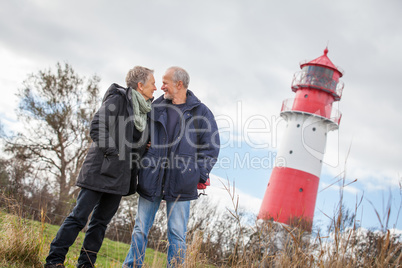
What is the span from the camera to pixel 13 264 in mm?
2920

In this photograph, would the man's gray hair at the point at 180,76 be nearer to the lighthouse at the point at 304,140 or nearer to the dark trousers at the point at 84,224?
the dark trousers at the point at 84,224

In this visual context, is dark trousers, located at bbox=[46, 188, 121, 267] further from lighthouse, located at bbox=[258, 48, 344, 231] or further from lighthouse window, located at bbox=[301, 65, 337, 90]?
lighthouse window, located at bbox=[301, 65, 337, 90]

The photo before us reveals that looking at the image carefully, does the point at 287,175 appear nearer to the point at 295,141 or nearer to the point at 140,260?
the point at 295,141

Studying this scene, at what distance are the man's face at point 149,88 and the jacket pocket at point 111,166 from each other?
654 mm

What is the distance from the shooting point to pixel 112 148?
3053 millimetres

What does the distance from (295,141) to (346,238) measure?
13523 millimetres

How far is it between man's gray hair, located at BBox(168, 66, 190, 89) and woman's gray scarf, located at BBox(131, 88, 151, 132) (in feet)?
1.35

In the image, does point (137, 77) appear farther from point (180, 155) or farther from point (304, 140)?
point (304, 140)

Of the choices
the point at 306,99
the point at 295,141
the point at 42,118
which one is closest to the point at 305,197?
the point at 295,141

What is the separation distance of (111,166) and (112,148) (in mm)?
146

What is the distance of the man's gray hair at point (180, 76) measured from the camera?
3.58 metres

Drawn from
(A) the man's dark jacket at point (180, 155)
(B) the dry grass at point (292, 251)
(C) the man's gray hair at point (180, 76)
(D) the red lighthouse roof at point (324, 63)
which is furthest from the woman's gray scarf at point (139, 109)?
(D) the red lighthouse roof at point (324, 63)

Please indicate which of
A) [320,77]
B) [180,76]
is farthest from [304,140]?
[180,76]

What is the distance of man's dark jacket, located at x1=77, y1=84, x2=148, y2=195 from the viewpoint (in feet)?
10.0
